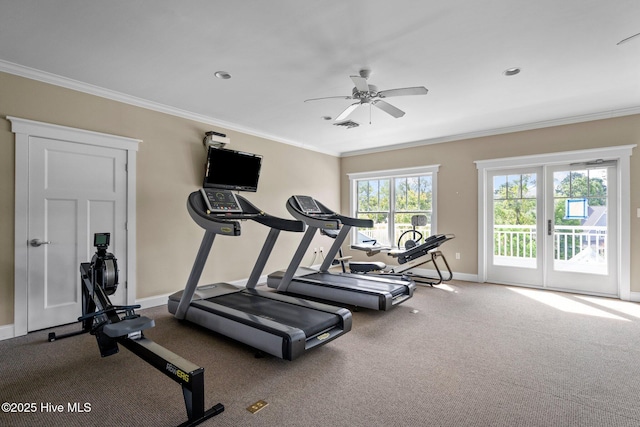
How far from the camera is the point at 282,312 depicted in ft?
10.6

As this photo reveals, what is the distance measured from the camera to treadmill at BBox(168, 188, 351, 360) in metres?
2.68

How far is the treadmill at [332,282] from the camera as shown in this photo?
156 inches

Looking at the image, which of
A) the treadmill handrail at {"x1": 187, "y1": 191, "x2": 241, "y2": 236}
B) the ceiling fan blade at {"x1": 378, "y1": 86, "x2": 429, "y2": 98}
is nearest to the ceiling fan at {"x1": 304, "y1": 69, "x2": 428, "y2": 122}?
the ceiling fan blade at {"x1": 378, "y1": 86, "x2": 429, "y2": 98}

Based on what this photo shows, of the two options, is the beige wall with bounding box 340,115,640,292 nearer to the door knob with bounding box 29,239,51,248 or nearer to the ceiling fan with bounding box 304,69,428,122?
the ceiling fan with bounding box 304,69,428,122

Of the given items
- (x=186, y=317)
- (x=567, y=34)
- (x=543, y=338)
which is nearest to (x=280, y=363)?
(x=186, y=317)

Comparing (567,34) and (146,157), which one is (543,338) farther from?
(146,157)

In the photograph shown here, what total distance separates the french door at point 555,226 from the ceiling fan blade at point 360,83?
363 cm

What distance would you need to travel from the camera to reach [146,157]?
4.23m

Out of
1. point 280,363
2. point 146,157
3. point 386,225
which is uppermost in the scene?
point 146,157

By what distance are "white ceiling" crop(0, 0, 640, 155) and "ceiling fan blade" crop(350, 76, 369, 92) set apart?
0.68 feet

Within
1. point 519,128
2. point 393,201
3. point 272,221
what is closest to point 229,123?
point 272,221

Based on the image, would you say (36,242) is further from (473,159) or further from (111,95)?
(473,159)

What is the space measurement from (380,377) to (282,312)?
45.7 inches

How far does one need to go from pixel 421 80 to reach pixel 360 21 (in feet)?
4.43
